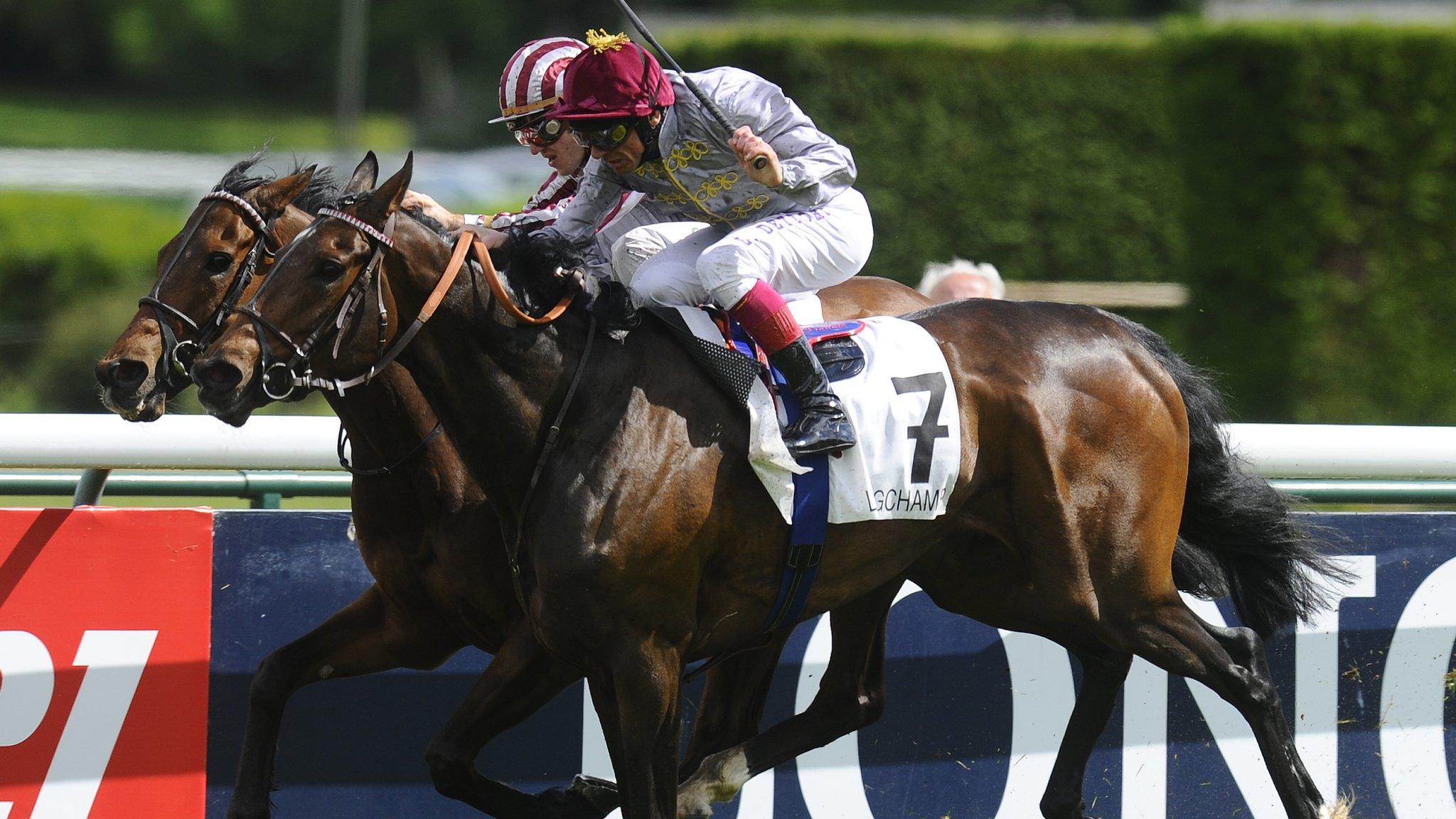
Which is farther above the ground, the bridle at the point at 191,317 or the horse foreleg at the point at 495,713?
the bridle at the point at 191,317

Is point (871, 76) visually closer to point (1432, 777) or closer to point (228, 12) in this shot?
point (1432, 777)

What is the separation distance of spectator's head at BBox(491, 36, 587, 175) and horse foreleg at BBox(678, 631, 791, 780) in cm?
138

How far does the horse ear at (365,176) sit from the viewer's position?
142 inches

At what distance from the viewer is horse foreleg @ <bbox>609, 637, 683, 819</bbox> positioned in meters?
3.36

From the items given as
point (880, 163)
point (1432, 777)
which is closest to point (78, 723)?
point (1432, 777)

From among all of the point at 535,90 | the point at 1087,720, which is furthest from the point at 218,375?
the point at 1087,720

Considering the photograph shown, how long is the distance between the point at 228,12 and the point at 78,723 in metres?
37.9

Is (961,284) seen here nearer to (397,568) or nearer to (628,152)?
(628,152)

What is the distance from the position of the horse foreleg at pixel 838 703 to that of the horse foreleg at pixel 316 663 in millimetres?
753

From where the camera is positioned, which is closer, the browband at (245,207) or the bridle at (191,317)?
the bridle at (191,317)

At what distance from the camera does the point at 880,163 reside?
15523 millimetres

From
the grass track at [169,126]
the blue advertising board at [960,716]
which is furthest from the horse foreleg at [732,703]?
the grass track at [169,126]

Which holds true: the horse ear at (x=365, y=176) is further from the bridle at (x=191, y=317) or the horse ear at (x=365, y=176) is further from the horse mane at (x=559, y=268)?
the horse mane at (x=559, y=268)

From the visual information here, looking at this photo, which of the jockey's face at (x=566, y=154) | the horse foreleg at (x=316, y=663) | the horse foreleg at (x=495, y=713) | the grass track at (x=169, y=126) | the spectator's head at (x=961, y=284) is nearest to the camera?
the horse foreleg at (x=495, y=713)
